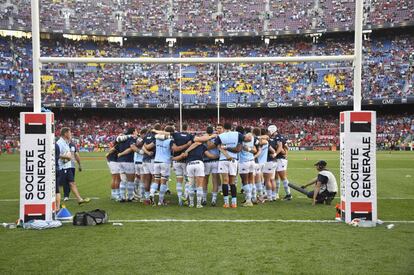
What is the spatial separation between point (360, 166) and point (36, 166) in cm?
649

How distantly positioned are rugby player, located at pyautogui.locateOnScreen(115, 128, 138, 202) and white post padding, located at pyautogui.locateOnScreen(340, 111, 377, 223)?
5940 mm

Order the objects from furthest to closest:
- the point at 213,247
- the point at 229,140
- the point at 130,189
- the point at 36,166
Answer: the point at 130,189
the point at 229,140
the point at 36,166
the point at 213,247

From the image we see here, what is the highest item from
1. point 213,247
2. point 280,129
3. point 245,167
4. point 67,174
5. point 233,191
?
point 280,129

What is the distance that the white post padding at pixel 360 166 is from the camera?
9086mm

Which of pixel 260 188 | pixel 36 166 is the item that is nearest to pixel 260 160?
pixel 260 188

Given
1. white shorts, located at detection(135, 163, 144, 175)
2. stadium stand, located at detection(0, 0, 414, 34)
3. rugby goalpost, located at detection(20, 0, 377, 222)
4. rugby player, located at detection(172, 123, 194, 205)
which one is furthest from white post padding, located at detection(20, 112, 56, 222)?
stadium stand, located at detection(0, 0, 414, 34)

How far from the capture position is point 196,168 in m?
11.4

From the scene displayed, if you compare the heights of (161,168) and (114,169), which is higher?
(161,168)

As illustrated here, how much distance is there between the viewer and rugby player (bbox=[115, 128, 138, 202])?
12641mm

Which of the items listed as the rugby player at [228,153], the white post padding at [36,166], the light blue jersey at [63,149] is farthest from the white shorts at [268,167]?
the white post padding at [36,166]

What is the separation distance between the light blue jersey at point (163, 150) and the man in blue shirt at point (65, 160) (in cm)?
230

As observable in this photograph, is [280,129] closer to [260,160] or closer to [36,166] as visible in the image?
[260,160]

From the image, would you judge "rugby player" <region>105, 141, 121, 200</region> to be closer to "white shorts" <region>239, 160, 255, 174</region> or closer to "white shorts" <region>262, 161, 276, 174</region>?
"white shorts" <region>239, 160, 255, 174</region>

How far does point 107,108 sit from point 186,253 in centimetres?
4864
